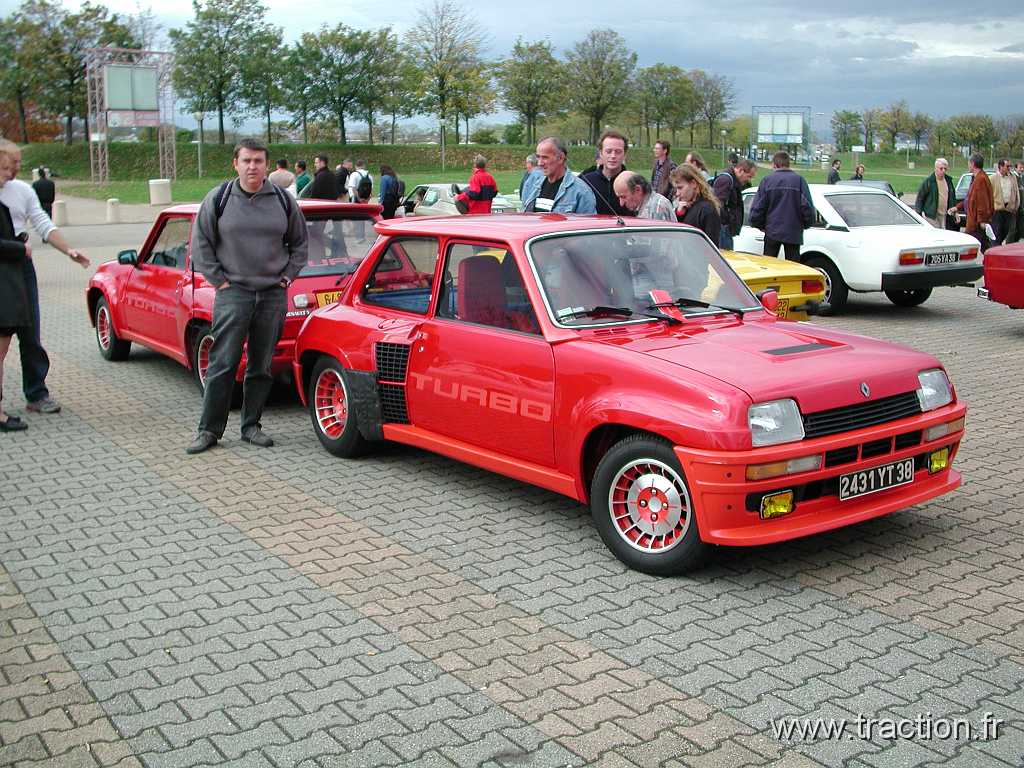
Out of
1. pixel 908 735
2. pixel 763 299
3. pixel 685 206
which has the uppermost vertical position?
pixel 685 206

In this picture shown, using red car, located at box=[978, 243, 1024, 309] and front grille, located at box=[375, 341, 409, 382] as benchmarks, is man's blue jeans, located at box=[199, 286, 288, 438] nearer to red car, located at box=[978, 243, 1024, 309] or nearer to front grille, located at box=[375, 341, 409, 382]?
front grille, located at box=[375, 341, 409, 382]

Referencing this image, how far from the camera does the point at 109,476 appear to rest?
270 inches

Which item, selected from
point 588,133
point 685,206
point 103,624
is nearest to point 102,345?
point 685,206

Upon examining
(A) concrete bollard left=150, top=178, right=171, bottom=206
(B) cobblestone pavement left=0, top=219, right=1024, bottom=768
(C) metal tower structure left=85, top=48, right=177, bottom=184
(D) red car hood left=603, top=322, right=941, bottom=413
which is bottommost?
(B) cobblestone pavement left=0, top=219, right=1024, bottom=768

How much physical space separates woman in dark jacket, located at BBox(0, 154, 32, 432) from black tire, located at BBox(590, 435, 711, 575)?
506 centimetres

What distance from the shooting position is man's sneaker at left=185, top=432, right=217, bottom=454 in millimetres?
7379

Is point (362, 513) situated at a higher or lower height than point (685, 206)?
lower

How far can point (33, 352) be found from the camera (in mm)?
8484

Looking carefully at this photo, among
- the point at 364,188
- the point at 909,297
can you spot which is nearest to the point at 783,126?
the point at 364,188

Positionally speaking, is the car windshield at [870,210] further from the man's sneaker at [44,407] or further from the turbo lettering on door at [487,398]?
the man's sneaker at [44,407]

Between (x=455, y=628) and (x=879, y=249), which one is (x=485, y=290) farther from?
(x=879, y=249)

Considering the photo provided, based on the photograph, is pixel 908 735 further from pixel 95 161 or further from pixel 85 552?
pixel 95 161

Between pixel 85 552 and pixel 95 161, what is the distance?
57.3 m

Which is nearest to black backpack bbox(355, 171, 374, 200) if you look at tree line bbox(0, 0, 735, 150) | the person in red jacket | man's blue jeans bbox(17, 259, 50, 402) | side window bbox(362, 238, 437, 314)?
the person in red jacket
